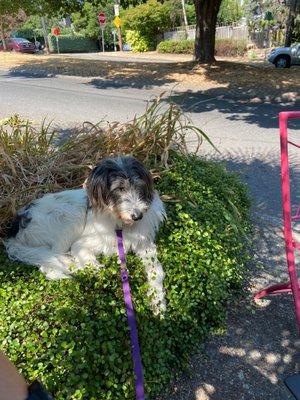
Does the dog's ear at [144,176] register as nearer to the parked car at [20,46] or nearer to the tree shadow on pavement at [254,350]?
the tree shadow on pavement at [254,350]

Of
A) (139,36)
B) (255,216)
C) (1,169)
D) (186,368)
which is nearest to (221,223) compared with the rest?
(255,216)

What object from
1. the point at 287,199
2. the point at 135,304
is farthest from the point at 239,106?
the point at 135,304

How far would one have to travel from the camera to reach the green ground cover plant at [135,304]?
2590 millimetres

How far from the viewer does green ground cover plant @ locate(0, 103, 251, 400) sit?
2.59m

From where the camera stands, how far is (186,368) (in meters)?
3.02

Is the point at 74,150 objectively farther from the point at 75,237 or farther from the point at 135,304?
the point at 135,304

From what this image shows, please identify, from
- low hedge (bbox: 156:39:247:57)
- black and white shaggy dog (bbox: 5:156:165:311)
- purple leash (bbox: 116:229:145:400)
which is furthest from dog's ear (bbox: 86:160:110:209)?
low hedge (bbox: 156:39:247:57)

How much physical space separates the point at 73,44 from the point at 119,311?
4989cm

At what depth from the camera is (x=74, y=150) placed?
16.4 feet

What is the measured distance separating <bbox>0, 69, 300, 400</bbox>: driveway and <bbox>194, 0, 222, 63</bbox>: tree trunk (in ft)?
11.2

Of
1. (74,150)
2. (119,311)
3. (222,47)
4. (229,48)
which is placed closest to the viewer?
(119,311)

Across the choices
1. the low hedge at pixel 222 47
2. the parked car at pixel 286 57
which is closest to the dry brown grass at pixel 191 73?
the parked car at pixel 286 57

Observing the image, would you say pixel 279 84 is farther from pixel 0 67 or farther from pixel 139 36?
pixel 139 36

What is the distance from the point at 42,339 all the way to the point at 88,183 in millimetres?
1219
